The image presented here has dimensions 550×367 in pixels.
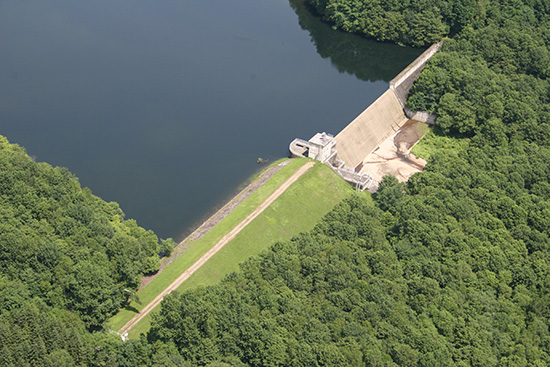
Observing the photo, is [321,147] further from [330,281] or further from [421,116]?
[421,116]

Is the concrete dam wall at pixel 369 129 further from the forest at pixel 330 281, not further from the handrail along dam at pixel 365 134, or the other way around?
the forest at pixel 330 281

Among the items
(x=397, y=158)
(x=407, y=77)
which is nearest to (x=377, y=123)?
(x=397, y=158)

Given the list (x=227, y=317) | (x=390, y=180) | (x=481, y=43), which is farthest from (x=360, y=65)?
(x=227, y=317)

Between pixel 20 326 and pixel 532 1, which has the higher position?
pixel 20 326

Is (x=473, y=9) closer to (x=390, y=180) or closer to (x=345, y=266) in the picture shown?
(x=390, y=180)

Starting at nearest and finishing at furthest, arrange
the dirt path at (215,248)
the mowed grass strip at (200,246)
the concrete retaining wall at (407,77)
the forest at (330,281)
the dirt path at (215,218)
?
the forest at (330,281)
the dirt path at (215,248)
the mowed grass strip at (200,246)
the dirt path at (215,218)
the concrete retaining wall at (407,77)

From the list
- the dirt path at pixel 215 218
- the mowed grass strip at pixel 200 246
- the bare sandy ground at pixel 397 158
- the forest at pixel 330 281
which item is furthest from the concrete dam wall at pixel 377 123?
the forest at pixel 330 281

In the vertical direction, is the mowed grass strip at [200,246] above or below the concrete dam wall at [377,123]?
above
